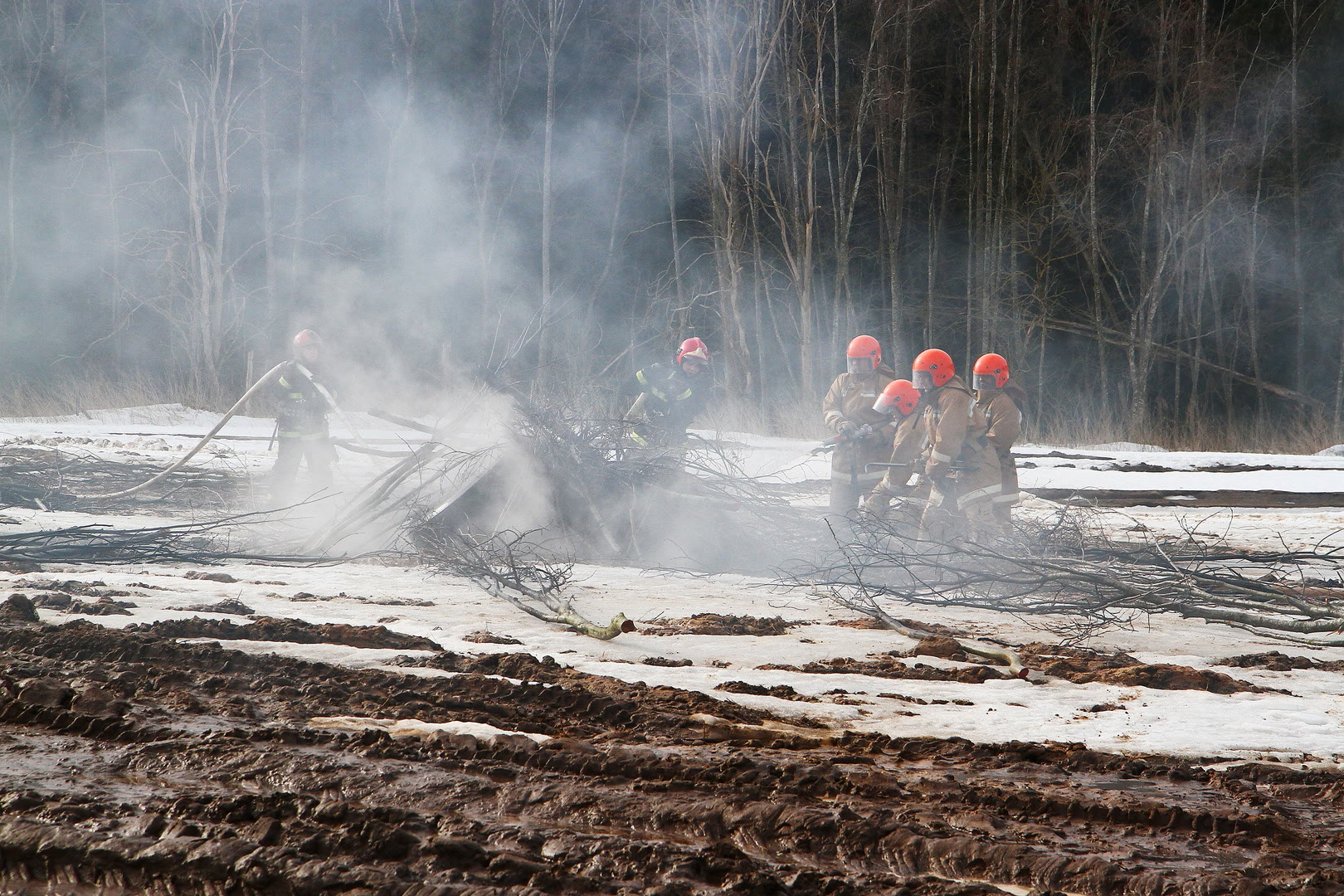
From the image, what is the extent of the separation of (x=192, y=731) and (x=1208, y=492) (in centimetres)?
998

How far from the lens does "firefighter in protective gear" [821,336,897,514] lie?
27.7ft

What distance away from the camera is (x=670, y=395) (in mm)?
9422

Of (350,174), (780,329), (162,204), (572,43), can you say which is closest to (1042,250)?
(780,329)

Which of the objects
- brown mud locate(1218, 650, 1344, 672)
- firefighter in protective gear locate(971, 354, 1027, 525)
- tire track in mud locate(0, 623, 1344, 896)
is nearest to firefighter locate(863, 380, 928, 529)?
firefighter in protective gear locate(971, 354, 1027, 525)

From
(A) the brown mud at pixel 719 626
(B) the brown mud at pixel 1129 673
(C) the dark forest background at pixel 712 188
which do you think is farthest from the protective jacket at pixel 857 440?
(C) the dark forest background at pixel 712 188

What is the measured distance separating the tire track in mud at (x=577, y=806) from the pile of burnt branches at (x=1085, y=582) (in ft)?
7.46

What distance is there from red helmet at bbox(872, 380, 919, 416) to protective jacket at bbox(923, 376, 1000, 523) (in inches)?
28.3

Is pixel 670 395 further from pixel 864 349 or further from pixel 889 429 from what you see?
pixel 889 429

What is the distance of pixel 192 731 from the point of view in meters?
3.26

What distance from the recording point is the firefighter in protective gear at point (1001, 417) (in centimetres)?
750

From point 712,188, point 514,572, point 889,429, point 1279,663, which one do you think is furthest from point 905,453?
point 712,188

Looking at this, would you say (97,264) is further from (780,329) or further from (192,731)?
(192,731)

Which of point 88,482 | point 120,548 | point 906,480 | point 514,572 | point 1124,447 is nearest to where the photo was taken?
point 514,572

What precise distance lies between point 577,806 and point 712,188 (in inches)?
644
